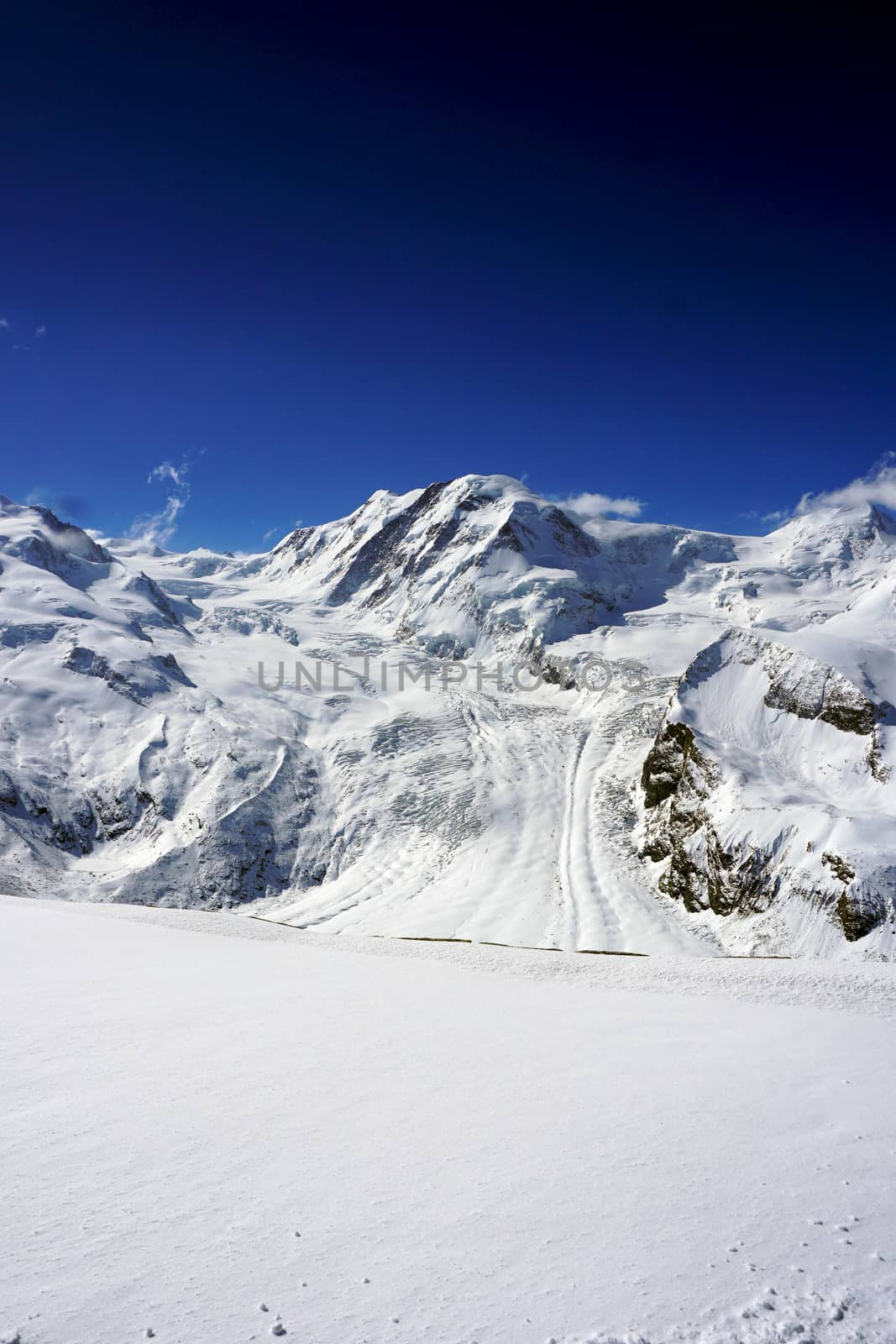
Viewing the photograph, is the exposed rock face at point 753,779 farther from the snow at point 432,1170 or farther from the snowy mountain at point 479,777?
the snow at point 432,1170

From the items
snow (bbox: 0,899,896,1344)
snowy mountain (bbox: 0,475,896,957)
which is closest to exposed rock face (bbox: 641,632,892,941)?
snowy mountain (bbox: 0,475,896,957)

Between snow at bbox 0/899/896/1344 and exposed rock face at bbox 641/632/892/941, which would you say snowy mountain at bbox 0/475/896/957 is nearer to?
exposed rock face at bbox 641/632/892/941

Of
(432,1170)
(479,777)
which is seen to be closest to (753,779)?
(479,777)

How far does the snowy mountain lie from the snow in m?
30.9

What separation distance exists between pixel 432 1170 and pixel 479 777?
5683 cm

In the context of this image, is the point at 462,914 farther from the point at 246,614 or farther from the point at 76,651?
the point at 246,614

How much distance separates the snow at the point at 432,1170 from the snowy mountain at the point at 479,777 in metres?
30.9

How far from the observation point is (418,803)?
58.0 m

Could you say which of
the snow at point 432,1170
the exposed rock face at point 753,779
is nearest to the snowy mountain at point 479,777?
the exposed rock face at point 753,779

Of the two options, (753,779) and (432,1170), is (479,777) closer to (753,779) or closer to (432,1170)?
(753,779)

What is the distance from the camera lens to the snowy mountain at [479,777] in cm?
3931

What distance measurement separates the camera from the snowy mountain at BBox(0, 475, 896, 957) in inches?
1548

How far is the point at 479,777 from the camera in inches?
2403

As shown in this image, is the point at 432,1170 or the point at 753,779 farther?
the point at 753,779
